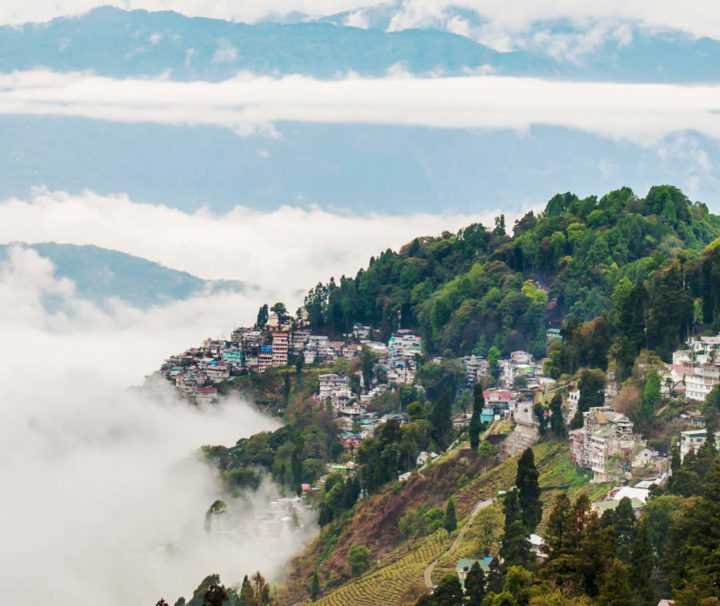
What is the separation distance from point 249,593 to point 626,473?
50.7 ft

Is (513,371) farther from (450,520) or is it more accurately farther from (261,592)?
(261,592)

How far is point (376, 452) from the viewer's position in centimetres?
7138

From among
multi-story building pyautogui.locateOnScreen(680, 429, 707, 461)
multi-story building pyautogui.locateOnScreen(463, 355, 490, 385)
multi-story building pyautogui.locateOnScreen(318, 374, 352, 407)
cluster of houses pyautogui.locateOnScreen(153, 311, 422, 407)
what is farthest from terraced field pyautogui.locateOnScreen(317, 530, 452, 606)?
cluster of houses pyautogui.locateOnScreen(153, 311, 422, 407)

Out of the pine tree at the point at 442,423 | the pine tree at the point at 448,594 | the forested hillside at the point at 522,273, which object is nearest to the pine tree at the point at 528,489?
the pine tree at the point at 448,594

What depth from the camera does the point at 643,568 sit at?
136 feet

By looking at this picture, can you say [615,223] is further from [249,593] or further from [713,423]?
[249,593]

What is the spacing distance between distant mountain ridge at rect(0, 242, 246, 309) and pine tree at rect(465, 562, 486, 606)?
13379 centimetres

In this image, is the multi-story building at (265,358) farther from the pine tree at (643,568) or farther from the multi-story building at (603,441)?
the pine tree at (643,568)

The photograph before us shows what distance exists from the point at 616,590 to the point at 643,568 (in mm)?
3853

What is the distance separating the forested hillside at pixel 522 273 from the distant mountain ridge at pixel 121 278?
Answer: 7775cm

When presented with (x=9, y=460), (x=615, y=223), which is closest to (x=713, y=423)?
(x=615, y=223)

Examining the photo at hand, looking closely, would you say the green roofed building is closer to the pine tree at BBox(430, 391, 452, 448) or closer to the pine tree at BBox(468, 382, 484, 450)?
the pine tree at BBox(468, 382, 484, 450)

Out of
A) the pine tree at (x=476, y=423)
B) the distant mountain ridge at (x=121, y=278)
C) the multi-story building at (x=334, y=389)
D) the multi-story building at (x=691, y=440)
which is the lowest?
the distant mountain ridge at (x=121, y=278)

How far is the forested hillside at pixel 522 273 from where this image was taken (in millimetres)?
87188
